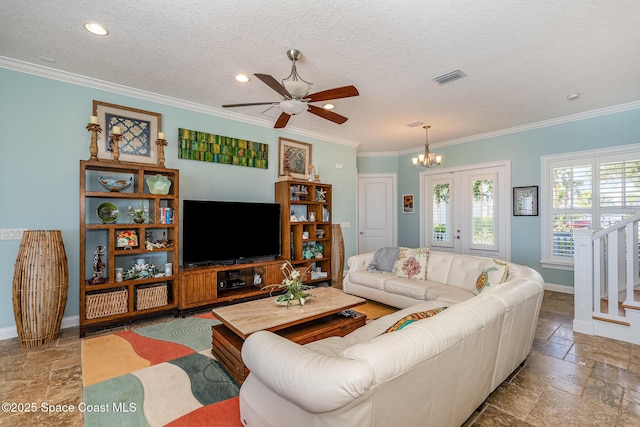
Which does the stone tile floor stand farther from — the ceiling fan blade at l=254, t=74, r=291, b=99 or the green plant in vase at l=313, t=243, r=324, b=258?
the green plant in vase at l=313, t=243, r=324, b=258

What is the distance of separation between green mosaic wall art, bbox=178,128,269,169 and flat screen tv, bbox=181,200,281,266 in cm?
73

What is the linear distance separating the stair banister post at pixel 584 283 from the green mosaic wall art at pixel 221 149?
4.33 m

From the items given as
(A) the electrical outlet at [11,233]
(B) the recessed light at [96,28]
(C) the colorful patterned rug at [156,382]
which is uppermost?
(B) the recessed light at [96,28]

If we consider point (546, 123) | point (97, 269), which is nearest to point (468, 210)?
point (546, 123)

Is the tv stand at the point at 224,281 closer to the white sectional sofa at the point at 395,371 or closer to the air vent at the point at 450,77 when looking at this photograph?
the white sectional sofa at the point at 395,371

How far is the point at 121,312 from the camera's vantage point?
3287 millimetres

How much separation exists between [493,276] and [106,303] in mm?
4146

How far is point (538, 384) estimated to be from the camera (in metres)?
2.19

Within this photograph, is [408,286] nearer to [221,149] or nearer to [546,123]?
[221,149]

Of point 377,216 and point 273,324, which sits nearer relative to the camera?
point 273,324

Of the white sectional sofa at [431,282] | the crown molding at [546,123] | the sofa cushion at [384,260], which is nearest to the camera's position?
the white sectional sofa at [431,282]

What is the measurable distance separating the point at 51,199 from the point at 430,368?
405 centimetres

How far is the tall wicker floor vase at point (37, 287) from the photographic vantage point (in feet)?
9.02

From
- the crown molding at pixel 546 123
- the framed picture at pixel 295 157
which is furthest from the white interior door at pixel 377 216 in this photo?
the framed picture at pixel 295 157
